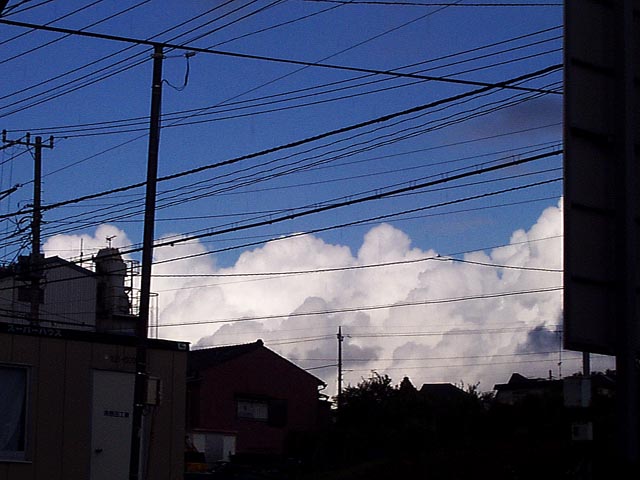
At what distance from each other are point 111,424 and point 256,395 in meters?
40.7

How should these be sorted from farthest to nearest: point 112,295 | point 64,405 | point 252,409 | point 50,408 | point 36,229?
point 112,295, point 252,409, point 36,229, point 64,405, point 50,408

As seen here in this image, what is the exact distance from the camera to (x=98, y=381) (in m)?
18.6

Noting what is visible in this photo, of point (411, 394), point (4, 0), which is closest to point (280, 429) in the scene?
point (411, 394)

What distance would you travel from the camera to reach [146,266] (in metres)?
18.9

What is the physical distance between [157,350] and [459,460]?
18430mm

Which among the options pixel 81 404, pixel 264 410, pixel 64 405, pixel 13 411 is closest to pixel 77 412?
pixel 81 404

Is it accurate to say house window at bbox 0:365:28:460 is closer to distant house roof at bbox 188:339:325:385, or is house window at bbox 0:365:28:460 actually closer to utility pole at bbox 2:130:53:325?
utility pole at bbox 2:130:53:325

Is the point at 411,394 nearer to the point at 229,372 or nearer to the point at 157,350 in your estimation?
the point at 229,372

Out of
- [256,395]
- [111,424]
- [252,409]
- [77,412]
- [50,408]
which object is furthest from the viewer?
[256,395]

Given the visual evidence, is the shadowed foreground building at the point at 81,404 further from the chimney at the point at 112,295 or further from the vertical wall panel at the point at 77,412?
the chimney at the point at 112,295

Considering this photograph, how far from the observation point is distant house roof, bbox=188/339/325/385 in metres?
58.0

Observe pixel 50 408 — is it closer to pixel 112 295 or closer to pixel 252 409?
pixel 252 409

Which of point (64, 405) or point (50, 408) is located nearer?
point (50, 408)

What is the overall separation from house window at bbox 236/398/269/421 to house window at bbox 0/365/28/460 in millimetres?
40769
